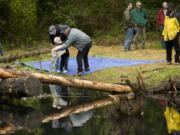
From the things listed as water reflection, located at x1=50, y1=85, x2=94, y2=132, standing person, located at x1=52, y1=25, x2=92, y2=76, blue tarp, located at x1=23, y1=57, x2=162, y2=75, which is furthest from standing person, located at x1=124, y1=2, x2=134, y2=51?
water reflection, located at x1=50, y1=85, x2=94, y2=132

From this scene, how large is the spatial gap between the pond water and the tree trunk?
342 millimetres

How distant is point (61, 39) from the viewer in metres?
17.9

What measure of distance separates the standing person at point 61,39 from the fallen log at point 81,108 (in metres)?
3.99

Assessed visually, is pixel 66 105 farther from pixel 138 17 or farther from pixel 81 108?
pixel 138 17

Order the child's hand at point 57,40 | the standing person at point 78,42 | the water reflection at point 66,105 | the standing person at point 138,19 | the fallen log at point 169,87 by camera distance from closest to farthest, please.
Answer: the water reflection at point 66,105 < the fallen log at point 169,87 < the standing person at point 78,42 < the child's hand at point 57,40 < the standing person at point 138,19

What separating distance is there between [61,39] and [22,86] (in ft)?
15.2

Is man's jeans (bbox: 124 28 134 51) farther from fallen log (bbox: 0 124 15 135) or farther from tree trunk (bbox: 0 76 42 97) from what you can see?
fallen log (bbox: 0 124 15 135)

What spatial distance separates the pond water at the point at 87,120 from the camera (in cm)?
1107

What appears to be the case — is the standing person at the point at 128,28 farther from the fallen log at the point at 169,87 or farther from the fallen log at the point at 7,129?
the fallen log at the point at 7,129

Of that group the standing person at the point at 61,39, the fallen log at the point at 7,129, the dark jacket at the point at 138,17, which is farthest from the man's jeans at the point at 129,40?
the fallen log at the point at 7,129

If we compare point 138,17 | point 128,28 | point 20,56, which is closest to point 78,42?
point 20,56

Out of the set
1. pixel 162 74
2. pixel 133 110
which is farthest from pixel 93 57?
pixel 133 110

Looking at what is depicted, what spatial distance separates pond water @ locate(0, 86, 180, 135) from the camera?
36.3 ft

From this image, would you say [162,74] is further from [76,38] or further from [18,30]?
[18,30]
